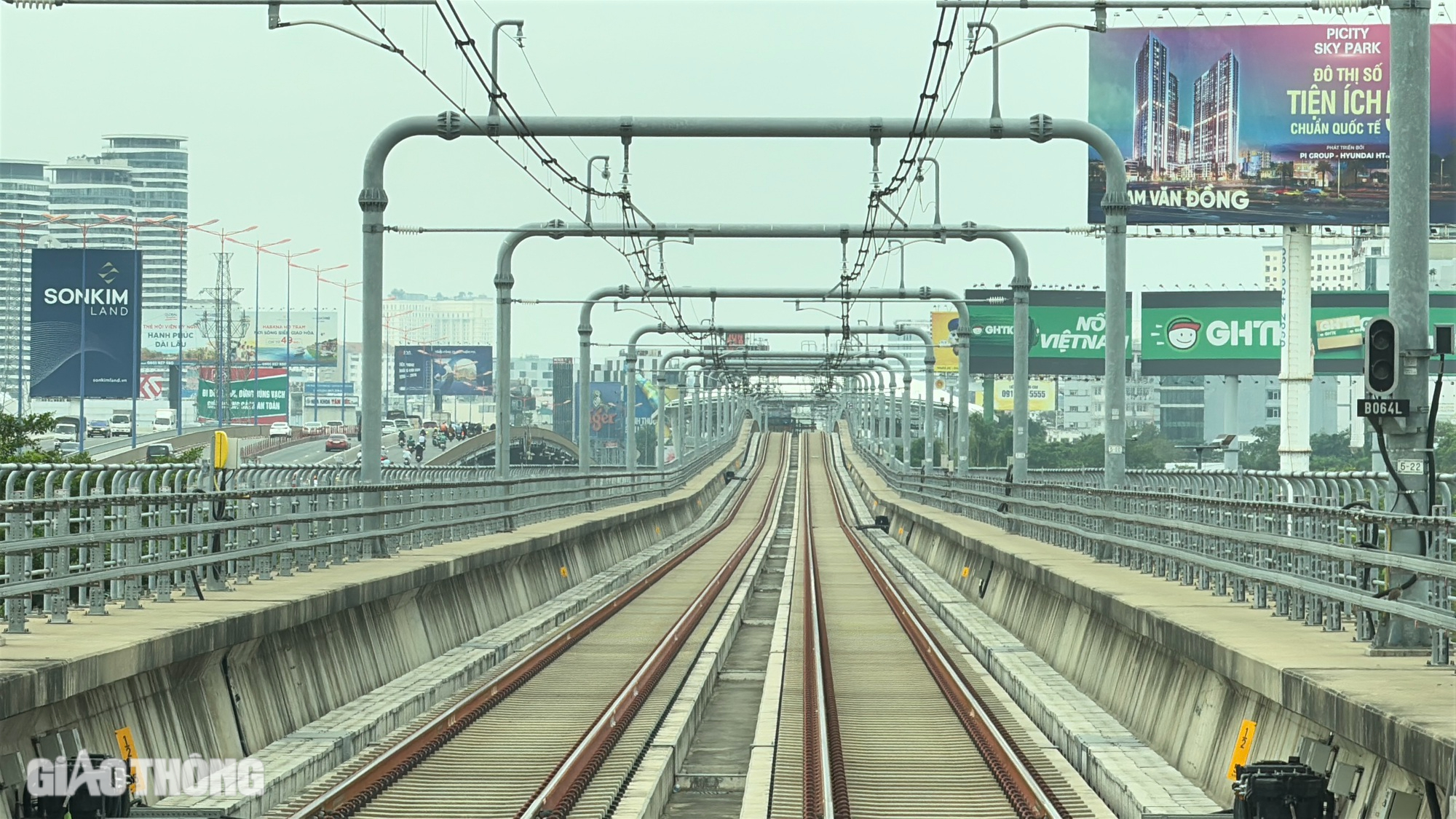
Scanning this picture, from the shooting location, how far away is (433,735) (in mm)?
16906

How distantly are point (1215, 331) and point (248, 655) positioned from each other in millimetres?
85308

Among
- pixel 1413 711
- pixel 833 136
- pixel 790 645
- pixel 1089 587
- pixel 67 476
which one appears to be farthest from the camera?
pixel 790 645

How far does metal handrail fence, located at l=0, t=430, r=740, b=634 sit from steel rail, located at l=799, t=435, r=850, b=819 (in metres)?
5.55

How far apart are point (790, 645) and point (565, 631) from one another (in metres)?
3.48

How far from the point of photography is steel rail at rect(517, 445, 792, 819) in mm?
13859

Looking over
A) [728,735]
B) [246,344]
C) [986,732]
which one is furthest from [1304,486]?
[246,344]

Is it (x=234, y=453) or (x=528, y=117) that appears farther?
(x=528, y=117)

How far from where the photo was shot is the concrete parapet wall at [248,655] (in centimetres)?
1123

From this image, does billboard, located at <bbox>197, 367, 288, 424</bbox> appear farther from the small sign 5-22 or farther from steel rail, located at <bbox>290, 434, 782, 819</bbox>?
the small sign 5-22

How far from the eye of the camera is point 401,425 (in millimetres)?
132250

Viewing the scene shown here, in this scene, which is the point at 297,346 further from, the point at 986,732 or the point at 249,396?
the point at 986,732

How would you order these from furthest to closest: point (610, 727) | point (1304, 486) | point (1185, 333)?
point (1185, 333) → point (610, 727) → point (1304, 486)

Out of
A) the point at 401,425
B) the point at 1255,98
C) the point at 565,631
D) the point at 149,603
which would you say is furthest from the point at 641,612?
the point at 401,425

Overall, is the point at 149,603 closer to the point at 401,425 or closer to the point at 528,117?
the point at 528,117
